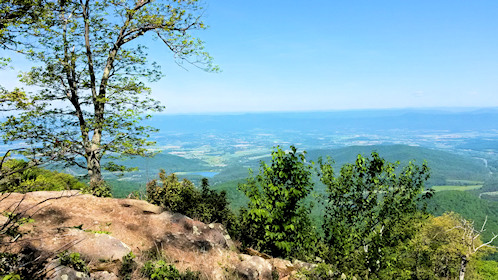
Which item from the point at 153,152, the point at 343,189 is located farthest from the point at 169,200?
the point at 343,189

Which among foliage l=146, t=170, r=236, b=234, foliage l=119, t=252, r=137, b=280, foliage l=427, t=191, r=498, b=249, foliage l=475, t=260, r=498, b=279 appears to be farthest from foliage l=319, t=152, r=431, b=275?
foliage l=427, t=191, r=498, b=249

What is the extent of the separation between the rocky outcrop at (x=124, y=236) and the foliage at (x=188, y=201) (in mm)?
1937

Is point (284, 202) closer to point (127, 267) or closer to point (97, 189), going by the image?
point (127, 267)

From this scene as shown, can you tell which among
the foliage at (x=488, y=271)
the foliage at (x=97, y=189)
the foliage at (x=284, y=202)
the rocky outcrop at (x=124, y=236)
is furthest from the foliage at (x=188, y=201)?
the foliage at (x=488, y=271)

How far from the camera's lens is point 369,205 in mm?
13734

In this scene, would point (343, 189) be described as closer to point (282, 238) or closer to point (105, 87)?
point (282, 238)

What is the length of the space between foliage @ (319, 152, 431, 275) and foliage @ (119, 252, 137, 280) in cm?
902

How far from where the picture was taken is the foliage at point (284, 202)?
12.4m

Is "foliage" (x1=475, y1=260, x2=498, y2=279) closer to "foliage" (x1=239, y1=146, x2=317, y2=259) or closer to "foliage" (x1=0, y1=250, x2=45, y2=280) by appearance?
"foliage" (x1=239, y1=146, x2=317, y2=259)

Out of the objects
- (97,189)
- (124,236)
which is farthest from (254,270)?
(97,189)

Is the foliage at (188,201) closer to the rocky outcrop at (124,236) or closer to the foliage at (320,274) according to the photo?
the rocky outcrop at (124,236)

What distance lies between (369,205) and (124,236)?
1183cm

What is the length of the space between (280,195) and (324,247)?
12.0 feet

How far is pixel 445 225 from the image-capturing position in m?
43.8
